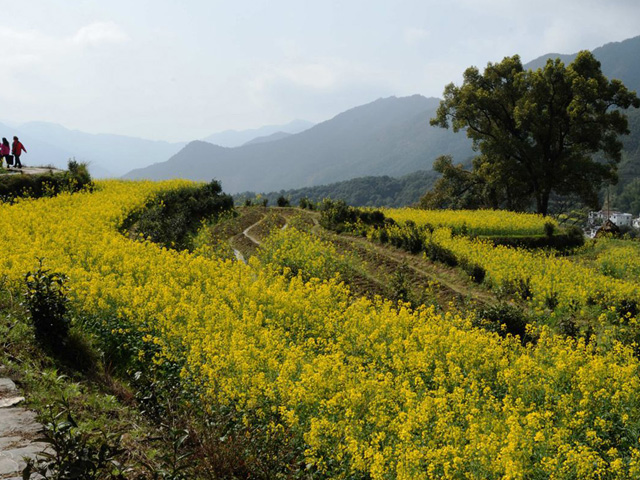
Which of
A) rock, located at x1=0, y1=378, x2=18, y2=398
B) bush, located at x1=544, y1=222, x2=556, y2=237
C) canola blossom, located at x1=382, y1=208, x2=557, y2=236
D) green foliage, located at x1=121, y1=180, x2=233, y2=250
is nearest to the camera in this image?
rock, located at x1=0, y1=378, x2=18, y2=398

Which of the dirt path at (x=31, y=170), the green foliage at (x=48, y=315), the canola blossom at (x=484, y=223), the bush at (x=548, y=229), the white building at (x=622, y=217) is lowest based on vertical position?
the white building at (x=622, y=217)

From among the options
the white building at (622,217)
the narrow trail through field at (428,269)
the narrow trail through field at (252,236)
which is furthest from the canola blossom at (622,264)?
the white building at (622,217)

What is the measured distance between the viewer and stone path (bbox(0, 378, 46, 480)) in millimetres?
4184

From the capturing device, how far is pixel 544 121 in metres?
35.6

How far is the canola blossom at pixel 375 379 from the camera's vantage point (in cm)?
543

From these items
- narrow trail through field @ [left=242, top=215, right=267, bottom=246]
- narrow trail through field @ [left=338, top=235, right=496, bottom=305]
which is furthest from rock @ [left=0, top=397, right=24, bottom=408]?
narrow trail through field @ [left=242, top=215, right=267, bottom=246]

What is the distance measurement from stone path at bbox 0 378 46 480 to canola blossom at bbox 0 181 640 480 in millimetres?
2075

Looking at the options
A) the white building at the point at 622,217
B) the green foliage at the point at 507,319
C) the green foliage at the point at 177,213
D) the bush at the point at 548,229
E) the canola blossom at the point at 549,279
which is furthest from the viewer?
the white building at the point at 622,217

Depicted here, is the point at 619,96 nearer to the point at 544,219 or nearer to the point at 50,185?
the point at 544,219

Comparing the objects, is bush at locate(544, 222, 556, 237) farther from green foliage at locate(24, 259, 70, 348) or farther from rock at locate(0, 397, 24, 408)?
rock at locate(0, 397, 24, 408)

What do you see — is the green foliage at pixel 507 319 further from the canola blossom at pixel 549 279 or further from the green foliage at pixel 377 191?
the green foliage at pixel 377 191

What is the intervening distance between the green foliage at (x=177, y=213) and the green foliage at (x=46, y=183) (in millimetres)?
4464

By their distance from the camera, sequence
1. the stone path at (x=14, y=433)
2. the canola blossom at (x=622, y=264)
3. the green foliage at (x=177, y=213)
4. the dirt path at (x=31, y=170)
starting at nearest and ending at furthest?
1. the stone path at (x=14, y=433)
2. the canola blossom at (x=622, y=264)
3. the green foliage at (x=177, y=213)
4. the dirt path at (x=31, y=170)

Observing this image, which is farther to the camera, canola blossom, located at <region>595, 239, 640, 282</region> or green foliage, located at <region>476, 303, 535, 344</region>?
canola blossom, located at <region>595, 239, 640, 282</region>
